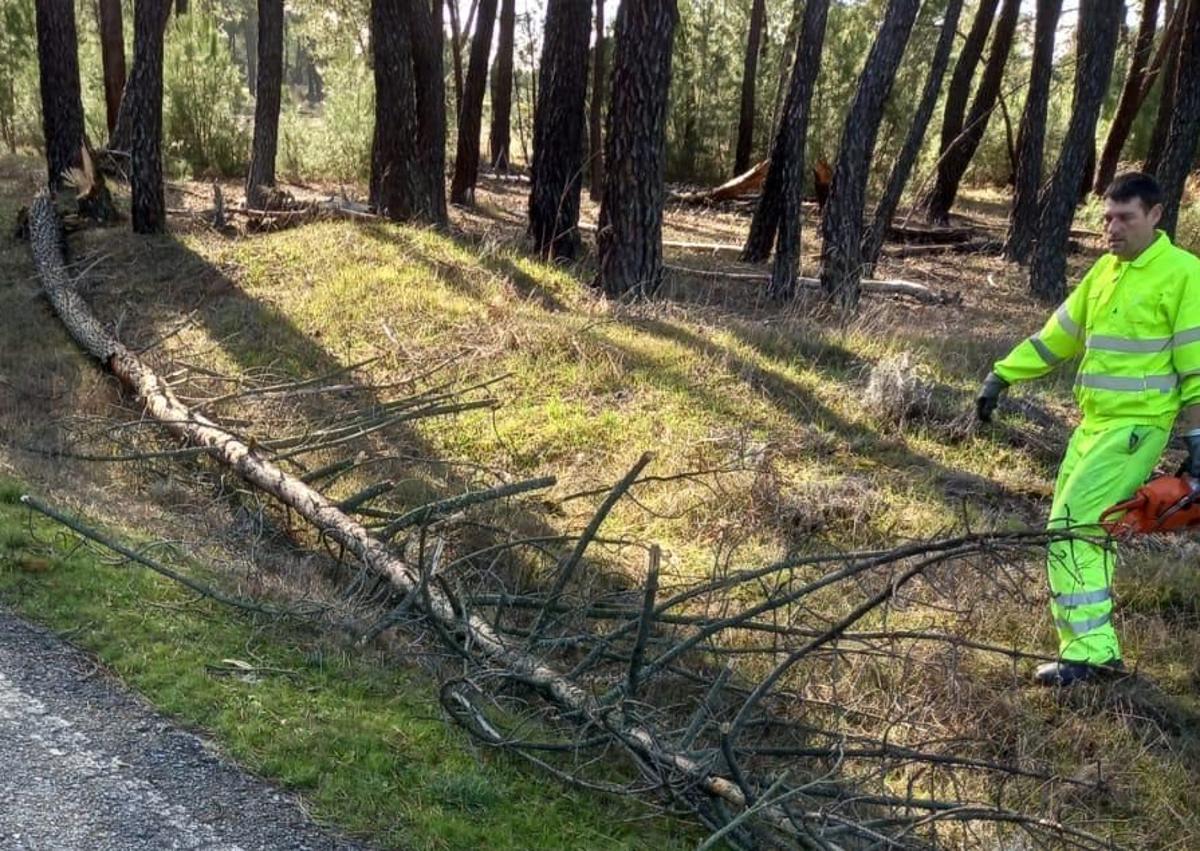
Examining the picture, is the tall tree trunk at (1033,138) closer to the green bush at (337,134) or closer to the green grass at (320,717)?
the green bush at (337,134)

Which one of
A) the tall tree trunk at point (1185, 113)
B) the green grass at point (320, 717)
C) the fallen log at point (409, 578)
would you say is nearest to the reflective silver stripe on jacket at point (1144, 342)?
the fallen log at point (409, 578)

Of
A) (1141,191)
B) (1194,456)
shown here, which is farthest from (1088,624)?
(1141,191)

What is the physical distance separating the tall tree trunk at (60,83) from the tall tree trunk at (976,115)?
45.0 ft

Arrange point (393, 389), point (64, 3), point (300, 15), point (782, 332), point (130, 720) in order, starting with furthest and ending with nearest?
1. point (300, 15)
2. point (64, 3)
3. point (782, 332)
4. point (393, 389)
5. point (130, 720)

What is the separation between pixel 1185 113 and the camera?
11.4 meters

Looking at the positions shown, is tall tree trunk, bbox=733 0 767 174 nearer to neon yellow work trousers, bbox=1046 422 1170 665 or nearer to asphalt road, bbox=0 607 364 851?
neon yellow work trousers, bbox=1046 422 1170 665

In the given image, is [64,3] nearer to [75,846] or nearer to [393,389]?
[393,389]

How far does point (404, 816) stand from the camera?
10.1ft

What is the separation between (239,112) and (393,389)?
47.4 feet

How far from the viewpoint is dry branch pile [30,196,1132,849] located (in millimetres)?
3098

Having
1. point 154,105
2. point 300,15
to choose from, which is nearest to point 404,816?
point 154,105

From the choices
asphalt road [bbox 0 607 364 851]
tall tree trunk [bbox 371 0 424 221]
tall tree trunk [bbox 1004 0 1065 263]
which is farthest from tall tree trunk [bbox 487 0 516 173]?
asphalt road [bbox 0 607 364 851]

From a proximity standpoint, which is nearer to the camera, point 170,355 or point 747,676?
point 747,676

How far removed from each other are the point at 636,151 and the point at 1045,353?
19.0ft
